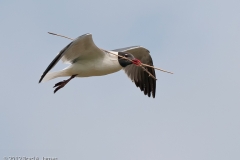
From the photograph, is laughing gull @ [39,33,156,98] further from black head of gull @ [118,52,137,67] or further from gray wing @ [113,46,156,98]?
gray wing @ [113,46,156,98]

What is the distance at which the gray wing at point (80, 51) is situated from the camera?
39.8ft

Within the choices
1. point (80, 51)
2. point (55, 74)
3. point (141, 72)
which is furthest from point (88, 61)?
point (141, 72)

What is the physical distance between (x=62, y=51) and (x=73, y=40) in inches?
12.8

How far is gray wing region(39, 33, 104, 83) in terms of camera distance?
39.8 feet

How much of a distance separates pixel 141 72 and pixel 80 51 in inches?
116

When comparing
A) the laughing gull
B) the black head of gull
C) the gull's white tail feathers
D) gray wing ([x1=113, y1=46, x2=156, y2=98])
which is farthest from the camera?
gray wing ([x1=113, y1=46, x2=156, y2=98])

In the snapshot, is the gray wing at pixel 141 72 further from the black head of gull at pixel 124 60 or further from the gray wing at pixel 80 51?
the gray wing at pixel 80 51

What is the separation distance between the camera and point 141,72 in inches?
612

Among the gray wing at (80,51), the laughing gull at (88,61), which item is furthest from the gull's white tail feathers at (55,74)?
the gray wing at (80,51)

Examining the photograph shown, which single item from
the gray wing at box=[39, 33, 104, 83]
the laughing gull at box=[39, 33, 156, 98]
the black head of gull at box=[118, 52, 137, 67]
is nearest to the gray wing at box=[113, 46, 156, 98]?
the black head of gull at box=[118, 52, 137, 67]

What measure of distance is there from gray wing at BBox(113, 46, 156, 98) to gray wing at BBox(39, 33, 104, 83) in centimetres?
141

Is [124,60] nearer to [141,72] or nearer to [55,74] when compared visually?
[55,74]

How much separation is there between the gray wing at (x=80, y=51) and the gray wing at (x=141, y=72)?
4.61 ft

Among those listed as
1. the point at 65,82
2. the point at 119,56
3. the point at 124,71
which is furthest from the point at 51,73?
the point at 124,71
